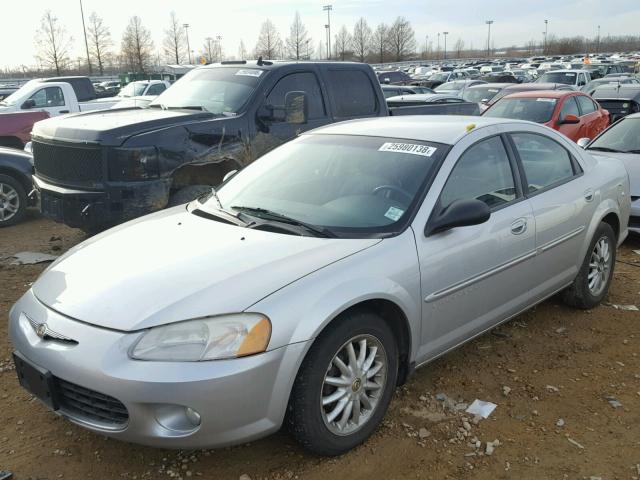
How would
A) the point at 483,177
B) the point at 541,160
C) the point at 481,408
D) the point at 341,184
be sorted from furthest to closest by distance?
the point at 541,160, the point at 483,177, the point at 341,184, the point at 481,408

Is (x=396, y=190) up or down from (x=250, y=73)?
down

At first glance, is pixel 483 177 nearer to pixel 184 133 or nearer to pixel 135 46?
pixel 184 133

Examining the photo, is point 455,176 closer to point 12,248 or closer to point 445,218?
point 445,218

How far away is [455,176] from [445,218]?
0.40 meters

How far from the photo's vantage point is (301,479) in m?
2.79

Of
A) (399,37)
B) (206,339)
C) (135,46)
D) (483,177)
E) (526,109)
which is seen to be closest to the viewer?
(206,339)

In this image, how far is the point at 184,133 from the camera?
5.94m

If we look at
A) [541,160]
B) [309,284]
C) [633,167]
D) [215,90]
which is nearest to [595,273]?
[541,160]

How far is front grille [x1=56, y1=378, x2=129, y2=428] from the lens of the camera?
2.57 m

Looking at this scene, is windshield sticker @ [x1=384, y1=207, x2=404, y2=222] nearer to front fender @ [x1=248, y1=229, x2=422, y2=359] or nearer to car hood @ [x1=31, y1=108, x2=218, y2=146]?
front fender @ [x1=248, y1=229, x2=422, y2=359]

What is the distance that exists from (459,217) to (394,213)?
1.14 feet

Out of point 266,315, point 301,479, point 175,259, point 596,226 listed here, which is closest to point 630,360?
point 596,226

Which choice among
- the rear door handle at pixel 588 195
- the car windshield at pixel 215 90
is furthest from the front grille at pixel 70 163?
the rear door handle at pixel 588 195

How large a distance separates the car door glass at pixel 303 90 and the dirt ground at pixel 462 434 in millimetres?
3605
